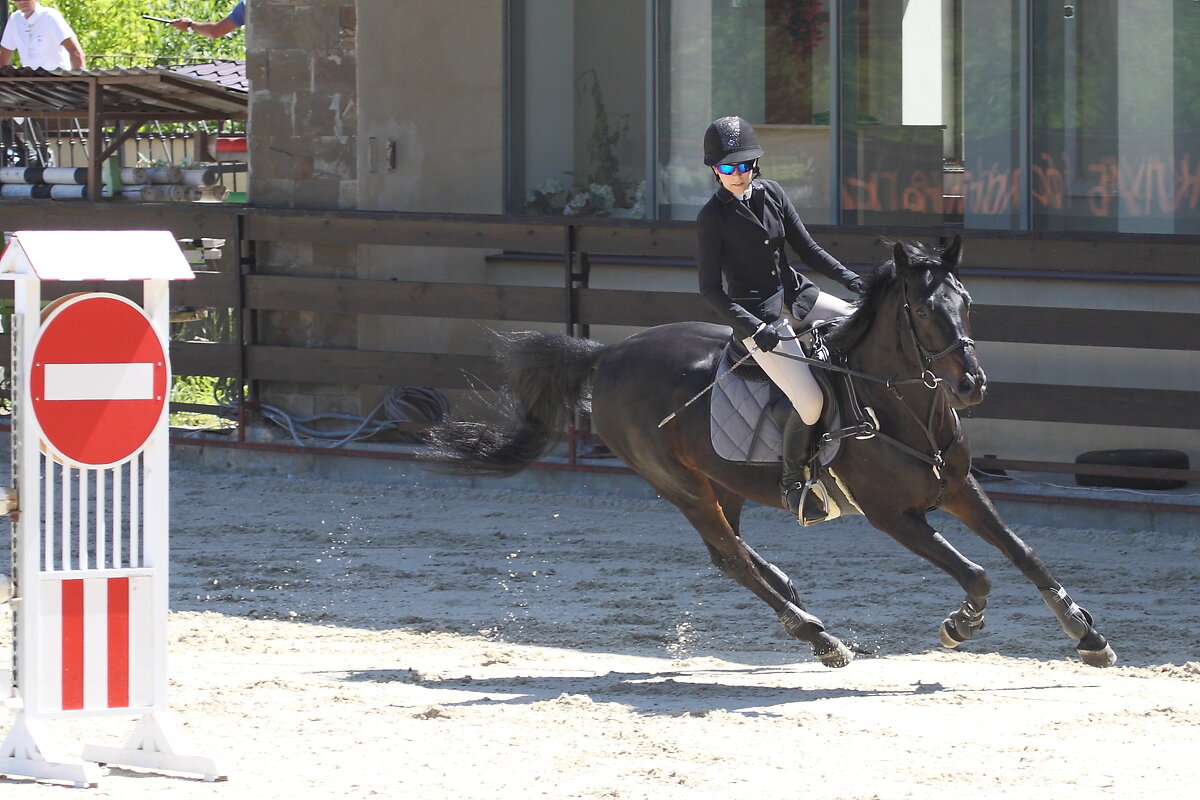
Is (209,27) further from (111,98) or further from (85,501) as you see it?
(85,501)

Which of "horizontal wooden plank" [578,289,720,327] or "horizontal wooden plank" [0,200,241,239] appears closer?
"horizontal wooden plank" [578,289,720,327]

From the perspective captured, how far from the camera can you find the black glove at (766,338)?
6.20 metres

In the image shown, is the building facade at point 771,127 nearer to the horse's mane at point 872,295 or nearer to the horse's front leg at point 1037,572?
the horse's mane at point 872,295

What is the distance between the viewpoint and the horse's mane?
6.04 m

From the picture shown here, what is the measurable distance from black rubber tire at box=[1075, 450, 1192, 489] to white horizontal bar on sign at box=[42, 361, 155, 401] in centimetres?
605

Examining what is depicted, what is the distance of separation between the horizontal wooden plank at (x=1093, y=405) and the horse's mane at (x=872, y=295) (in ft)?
8.45

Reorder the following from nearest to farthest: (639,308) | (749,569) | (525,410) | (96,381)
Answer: (96,381)
(749,569)
(525,410)
(639,308)

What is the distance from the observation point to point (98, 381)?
5074 millimetres

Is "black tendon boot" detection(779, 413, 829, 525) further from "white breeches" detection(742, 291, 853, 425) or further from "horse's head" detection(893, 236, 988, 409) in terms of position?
"horse's head" detection(893, 236, 988, 409)

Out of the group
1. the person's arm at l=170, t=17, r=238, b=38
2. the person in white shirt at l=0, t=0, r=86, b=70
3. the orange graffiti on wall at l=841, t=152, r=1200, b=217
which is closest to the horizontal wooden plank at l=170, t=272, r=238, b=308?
the person in white shirt at l=0, t=0, r=86, b=70

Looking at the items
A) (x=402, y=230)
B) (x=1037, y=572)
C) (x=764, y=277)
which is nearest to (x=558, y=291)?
(x=402, y=230)

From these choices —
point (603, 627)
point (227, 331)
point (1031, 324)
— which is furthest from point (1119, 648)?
point (227, 331)

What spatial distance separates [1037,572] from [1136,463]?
3474 mm

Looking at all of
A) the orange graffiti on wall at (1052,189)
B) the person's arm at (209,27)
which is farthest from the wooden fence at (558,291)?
the person's arm at (209,27)
